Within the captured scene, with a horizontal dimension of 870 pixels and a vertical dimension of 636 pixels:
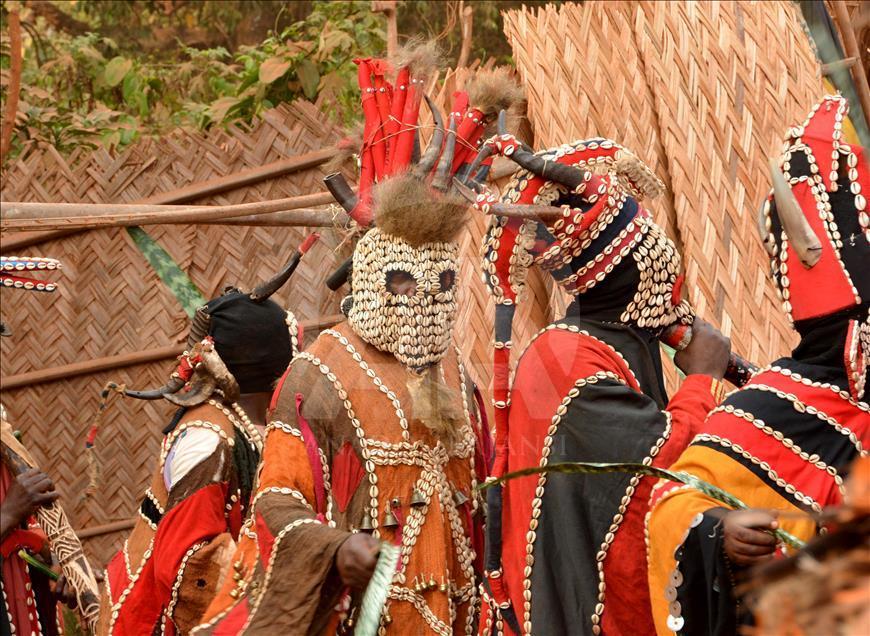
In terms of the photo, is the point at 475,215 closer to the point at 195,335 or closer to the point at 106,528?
the point at 195,335

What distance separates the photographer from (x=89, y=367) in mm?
6891

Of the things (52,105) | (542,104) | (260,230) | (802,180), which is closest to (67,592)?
(260,230)

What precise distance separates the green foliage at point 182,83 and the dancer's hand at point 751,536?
167 inches

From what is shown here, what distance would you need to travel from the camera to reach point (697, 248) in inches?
198

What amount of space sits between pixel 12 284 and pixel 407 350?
82.7 inches

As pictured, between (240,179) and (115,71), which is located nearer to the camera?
(240,179)

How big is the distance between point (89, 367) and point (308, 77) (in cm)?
232

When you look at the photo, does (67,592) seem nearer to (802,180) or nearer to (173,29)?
(802,180)

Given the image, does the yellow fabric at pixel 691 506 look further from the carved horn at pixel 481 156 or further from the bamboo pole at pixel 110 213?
the bamboo pole at pixel 110 213

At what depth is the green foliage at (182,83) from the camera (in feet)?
27.0

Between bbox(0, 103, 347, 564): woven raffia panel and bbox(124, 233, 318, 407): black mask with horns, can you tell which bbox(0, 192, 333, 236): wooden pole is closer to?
bbox(124, 233, 318, 407): black mask with horns

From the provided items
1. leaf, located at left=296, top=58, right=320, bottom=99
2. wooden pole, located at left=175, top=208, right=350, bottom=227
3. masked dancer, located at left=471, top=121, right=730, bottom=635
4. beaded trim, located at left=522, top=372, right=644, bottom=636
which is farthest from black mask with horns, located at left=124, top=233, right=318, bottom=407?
leaf, located at left=296, top=58, right=320, bottom=99

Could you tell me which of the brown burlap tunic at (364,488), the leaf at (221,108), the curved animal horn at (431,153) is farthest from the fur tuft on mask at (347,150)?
the leaf at (221,108)

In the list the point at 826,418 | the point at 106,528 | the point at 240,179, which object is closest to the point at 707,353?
the point at 826,418
